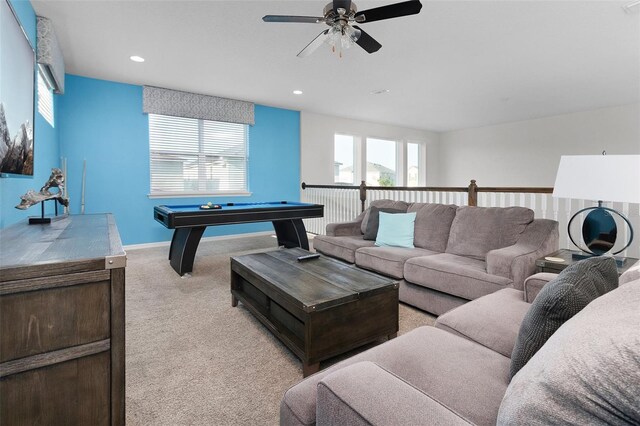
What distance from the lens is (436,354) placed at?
1.16 m

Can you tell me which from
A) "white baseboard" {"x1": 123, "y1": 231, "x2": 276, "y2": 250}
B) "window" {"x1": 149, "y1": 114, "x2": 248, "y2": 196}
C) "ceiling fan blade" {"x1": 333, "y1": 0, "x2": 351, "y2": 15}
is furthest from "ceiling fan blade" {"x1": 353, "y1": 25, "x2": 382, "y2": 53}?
"white baseboard" {"x1": 123, "y1": 231, "x2": 276, "y2": 250}

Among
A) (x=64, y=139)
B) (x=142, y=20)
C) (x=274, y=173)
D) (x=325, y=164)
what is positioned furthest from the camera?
(x=325, y=164)

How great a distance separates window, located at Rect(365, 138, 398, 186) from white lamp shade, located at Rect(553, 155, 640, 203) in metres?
5.85

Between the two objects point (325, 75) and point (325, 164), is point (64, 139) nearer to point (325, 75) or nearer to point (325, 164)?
point (325, 75)

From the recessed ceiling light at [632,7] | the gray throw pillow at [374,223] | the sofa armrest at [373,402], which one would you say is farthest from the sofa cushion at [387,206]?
the sofa armrest at [373,402]

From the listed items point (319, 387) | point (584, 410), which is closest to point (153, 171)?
point (319, 387)

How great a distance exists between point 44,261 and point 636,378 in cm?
149

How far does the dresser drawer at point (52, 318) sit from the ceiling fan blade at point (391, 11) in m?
2.33

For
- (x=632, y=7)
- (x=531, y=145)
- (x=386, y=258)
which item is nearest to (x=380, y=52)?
(x=632, y=7)

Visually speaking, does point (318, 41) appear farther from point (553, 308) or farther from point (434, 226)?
point (553, 308)

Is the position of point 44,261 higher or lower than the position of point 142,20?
lower

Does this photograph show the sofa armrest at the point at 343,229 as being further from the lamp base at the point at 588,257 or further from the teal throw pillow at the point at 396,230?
the lamp base at the point at 588,257

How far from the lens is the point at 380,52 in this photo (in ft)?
12.2

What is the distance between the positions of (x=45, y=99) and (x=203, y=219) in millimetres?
2166
